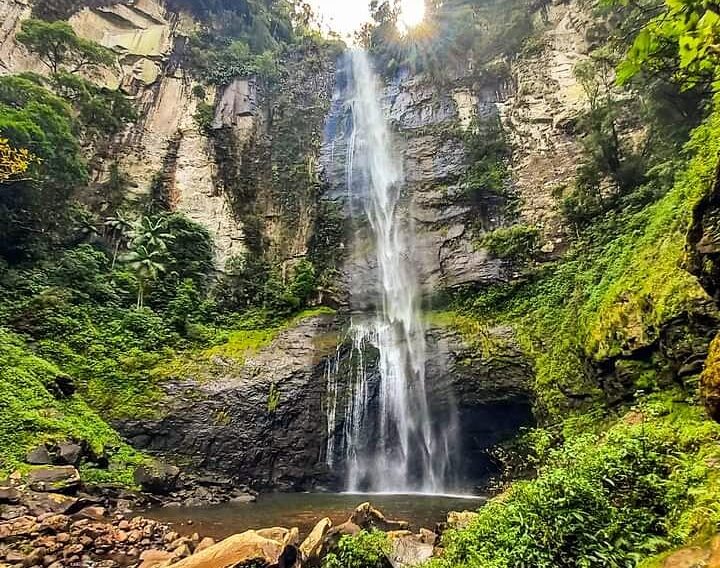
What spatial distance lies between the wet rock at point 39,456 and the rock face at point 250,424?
4422mm

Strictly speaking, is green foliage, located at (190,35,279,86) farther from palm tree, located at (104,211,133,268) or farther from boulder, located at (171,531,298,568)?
boulder, located at (171,531,298,568)

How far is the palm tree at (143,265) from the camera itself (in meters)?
22.0

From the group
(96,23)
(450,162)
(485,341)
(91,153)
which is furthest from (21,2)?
(485,341)

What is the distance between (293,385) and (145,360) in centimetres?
597

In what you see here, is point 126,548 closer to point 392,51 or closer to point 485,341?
point 485,341

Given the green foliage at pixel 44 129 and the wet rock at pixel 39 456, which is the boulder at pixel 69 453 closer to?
the wet rock at pixel 39 456

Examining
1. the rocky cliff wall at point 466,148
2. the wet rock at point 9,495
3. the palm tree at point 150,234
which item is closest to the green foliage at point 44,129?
the palm tree at point 150,234

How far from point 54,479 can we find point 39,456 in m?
1.46

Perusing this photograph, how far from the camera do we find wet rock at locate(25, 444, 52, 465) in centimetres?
1085

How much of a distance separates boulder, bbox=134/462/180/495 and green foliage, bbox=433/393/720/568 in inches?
433

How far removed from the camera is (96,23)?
30047 mm

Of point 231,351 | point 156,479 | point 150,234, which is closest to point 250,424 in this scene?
point 231,351

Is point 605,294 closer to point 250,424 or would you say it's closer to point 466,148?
point 250,424

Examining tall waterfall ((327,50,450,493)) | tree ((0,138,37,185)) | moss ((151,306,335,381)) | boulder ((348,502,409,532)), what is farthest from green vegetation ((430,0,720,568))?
tree ((0,138,37,185))
